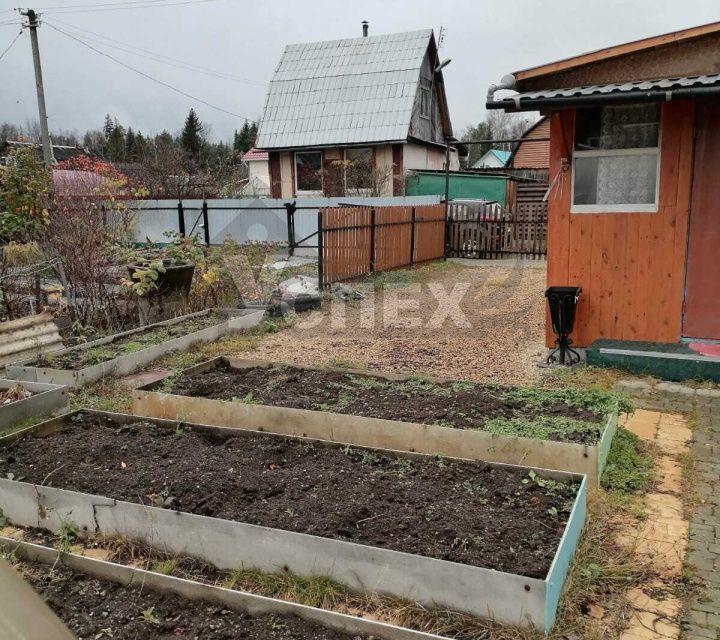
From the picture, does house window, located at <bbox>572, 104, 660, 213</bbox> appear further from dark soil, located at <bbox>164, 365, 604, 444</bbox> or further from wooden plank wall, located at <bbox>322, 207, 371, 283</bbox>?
wooden plank wall, located at <bbox>322, 207, 371, 283</bbox>

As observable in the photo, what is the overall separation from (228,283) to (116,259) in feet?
5.48

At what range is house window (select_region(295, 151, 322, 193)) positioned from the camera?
960 inches

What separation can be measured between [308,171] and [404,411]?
2093cm

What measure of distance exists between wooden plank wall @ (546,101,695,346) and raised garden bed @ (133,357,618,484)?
2121mm

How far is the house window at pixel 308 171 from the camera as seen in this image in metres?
24.4

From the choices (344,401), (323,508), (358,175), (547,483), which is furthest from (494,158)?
(323,508)

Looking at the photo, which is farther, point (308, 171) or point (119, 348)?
point (308, 171)

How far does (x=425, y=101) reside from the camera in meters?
25.6

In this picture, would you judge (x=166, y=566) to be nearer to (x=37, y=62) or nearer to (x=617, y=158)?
(x=617, y=158)

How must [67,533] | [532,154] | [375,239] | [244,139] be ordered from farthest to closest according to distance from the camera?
[244,139] < [532,154] < [375,239] < [67,533]

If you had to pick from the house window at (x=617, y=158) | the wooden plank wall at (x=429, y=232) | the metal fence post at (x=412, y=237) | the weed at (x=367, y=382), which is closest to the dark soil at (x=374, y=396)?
the weed at (x=367, y=382)

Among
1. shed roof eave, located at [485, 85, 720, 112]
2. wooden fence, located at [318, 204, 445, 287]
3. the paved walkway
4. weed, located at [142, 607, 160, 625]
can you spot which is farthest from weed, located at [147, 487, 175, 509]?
wooden fence, located at [318, 204, 445, 287]

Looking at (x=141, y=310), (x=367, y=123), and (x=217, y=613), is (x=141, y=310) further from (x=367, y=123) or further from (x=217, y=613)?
(x=367, y=123)

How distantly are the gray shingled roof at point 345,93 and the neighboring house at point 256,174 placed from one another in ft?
6.02
